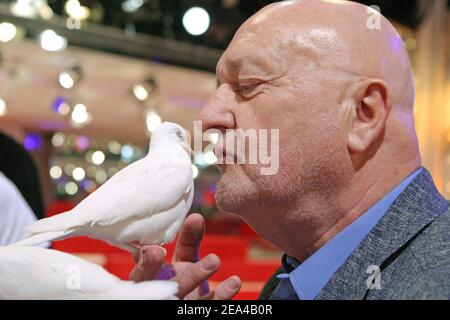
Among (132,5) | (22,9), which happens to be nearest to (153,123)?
(132,5)

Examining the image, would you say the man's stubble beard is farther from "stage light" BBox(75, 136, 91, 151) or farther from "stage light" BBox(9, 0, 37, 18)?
"stage light" BBox(9, 0, 37, 18)

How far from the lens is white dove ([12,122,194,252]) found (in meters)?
Result: 0.64

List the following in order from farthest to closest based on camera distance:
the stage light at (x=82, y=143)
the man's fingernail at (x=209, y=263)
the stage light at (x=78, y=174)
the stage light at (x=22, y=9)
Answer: the stage light at (x=22, y=9), the stage light at (x=82, y=143), the stage light at (x=78, y=174), the man's fingernail at (x=209, y=263)

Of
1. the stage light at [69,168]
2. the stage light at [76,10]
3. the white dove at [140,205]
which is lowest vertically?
the white dove at [140,205]

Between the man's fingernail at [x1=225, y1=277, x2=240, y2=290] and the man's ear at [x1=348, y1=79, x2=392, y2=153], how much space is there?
247mm

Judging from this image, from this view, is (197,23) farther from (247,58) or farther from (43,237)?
(43,237)

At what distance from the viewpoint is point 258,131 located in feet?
2.57

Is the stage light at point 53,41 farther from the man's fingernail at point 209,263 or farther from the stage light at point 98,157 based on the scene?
the man's fingernail at point 209,263

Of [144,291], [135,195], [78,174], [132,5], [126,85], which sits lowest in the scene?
[144,291]

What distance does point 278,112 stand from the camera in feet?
2.62

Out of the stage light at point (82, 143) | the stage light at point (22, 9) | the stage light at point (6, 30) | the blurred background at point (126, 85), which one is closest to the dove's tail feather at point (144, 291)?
the blurred background at point (126, 85)

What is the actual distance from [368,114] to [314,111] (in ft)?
0.29

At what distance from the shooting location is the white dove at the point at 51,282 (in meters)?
0.61

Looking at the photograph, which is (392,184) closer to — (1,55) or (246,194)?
(246,194)
